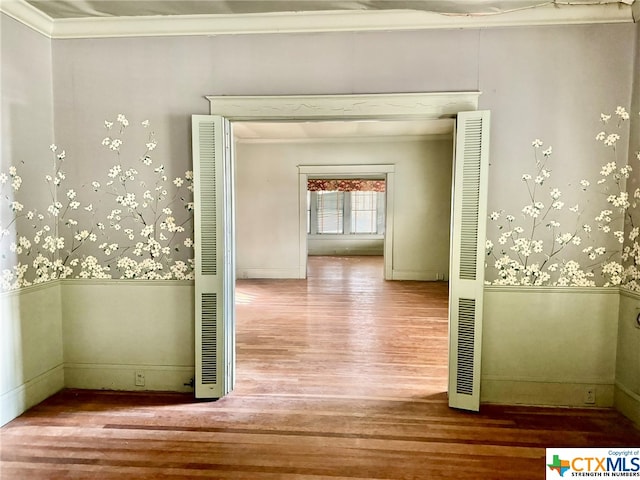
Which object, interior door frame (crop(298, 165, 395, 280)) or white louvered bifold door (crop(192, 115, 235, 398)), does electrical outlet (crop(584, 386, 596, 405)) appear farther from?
interior door frame (crop(298, 165, 395, 280))

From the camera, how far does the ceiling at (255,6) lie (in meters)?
2.37

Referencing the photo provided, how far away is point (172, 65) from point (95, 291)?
172cm

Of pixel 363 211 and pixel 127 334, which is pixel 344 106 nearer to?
pixel 127 334

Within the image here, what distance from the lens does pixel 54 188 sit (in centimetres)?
276

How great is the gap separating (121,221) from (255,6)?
174cm

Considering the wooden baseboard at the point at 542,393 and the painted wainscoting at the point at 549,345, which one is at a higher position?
the painted wainscoting at the point at 549,345

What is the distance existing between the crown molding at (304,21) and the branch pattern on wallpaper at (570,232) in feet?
2.23

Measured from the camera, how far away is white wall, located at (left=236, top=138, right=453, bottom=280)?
7027 millimetres

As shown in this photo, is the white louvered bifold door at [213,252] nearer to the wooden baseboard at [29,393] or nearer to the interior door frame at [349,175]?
the wooden baseboard at [29,393]

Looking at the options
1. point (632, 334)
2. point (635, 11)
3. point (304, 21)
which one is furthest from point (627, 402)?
point (304, 21)

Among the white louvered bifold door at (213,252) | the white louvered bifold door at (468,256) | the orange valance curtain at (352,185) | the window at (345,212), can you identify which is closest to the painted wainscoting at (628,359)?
the white louvered bifold door at (468,256)

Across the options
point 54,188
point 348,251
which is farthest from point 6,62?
point 348,251

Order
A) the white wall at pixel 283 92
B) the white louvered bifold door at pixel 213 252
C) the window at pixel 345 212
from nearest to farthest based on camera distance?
the white wall at pixel 283 92 → the white louvered bifold door at pixel 213 252 → the window at pixel 345 212

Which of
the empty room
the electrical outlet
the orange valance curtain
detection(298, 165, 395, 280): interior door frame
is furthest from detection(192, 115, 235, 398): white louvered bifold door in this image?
the orange valance curtain
